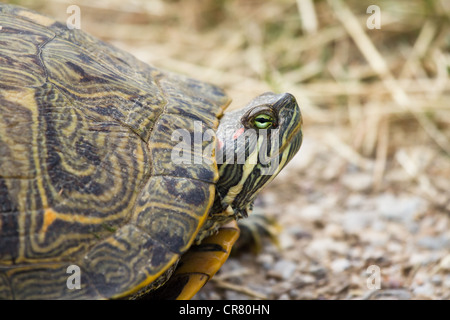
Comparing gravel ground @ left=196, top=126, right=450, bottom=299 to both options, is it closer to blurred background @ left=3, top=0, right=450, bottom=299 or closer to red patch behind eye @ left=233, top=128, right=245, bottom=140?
blurred background @ left=3, top=0, right=450, bottom=299

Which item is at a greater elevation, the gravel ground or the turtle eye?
the turtle eye

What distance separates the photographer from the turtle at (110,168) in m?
1.73

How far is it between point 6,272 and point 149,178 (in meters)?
0.62

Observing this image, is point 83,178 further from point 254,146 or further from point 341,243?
point 341,243

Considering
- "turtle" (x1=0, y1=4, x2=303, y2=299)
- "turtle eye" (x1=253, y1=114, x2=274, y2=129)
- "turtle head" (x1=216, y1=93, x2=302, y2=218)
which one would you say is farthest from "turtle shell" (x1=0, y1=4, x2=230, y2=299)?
"turtle eye" (x1=253, y1=114, x2=274, y2=129)

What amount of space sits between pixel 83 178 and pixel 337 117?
2.56 m

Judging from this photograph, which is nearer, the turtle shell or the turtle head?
the turtle shell

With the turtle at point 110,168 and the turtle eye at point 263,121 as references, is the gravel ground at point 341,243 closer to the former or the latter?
the turtle at point 110,168

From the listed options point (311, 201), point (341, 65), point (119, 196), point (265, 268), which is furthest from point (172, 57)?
point (119, 196)

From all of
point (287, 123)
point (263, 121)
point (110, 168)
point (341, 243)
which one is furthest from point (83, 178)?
point (341, 243)

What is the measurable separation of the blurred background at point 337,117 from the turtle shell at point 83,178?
729 millimetres

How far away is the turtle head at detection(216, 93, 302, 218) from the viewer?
2.10m

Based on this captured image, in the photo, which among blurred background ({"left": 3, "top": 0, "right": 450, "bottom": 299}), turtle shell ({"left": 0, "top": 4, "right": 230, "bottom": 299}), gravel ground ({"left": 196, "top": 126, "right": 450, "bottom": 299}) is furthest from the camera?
blurred background ({"left": 3, "top": 0, "right": 450, "bottom": 299})
